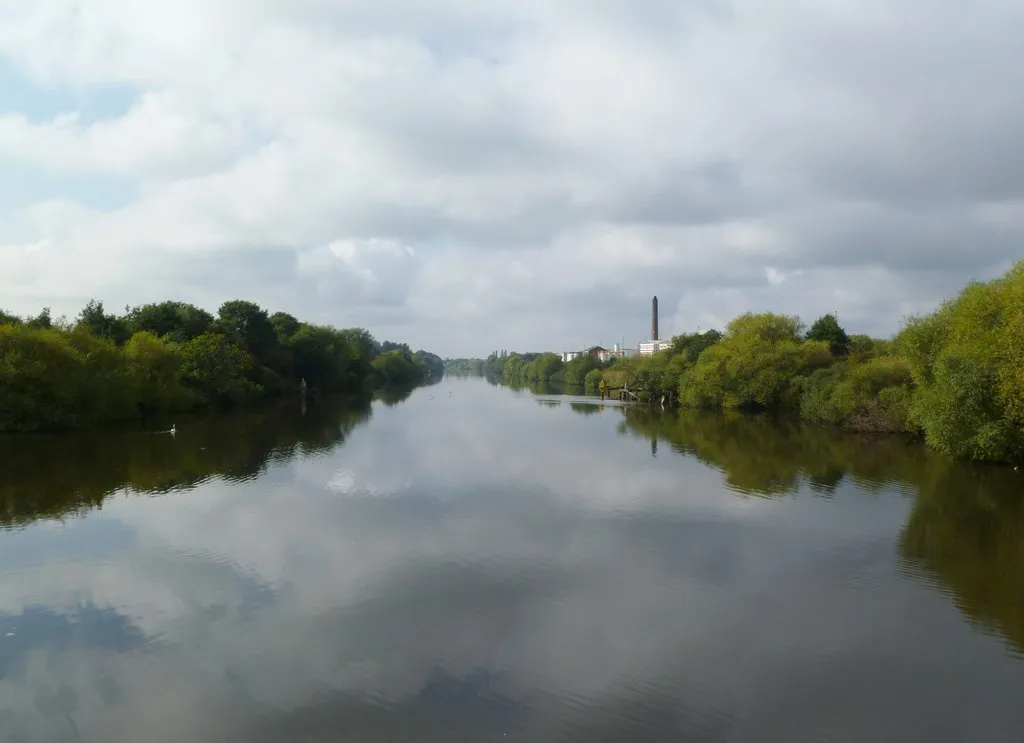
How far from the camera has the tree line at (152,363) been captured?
100 feet

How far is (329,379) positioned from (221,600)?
68596mm

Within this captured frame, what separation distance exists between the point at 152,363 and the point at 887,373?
4163cm

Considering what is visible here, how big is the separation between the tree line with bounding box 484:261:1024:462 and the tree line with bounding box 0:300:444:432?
116 feet

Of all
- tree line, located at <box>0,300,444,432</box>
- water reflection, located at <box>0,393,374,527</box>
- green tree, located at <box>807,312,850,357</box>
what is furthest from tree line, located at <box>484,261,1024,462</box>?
tree line, located at <box>0,300,444,432</box>

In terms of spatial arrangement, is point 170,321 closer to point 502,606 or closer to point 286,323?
point 286,323

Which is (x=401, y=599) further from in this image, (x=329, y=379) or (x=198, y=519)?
A: (x=329, y=379)

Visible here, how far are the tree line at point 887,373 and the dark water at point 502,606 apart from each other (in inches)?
106

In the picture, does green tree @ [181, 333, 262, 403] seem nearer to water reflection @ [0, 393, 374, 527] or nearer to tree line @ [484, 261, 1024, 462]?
water reflection @ [0, 393, 374, 527]

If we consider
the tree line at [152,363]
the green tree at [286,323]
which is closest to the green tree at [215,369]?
the tree line at [152,363]

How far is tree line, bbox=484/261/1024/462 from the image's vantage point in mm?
25016

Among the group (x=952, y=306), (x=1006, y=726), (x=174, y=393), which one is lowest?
(x=1006, y=726)

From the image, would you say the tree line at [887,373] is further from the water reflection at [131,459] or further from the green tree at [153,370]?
the green tree at [153,370]

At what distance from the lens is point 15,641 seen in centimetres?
990

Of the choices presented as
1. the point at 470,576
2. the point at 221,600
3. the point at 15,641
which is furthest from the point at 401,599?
the point at 15,641
